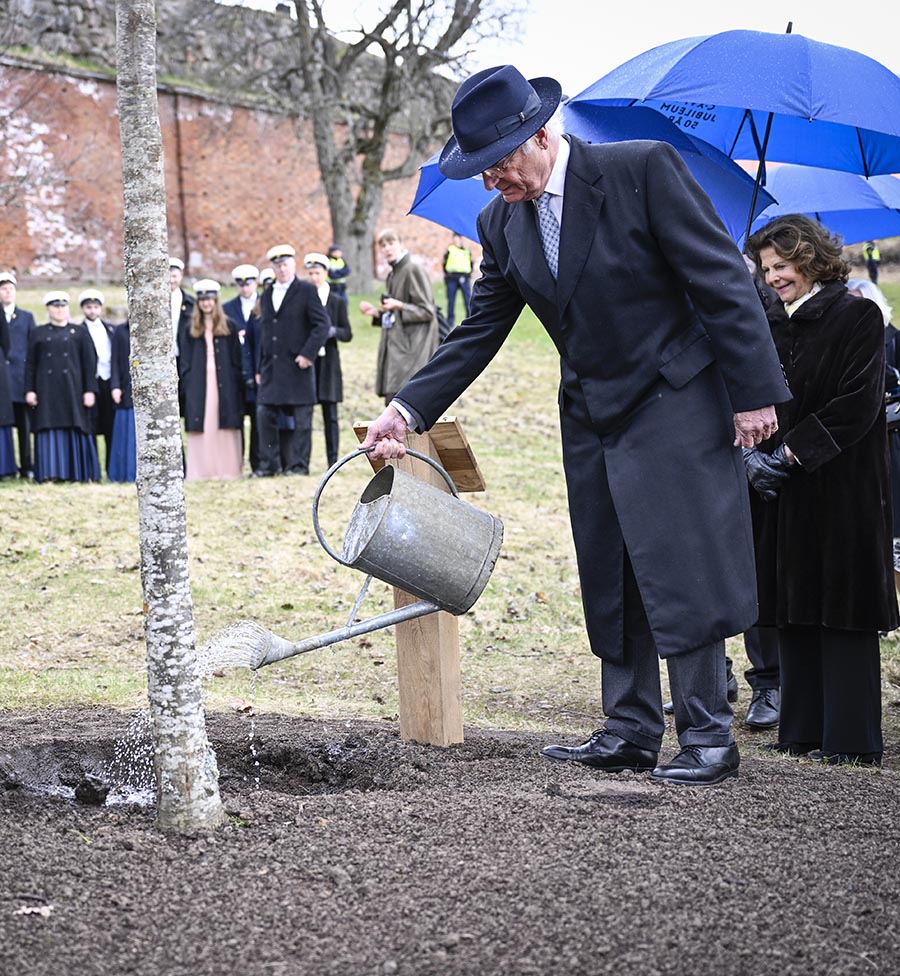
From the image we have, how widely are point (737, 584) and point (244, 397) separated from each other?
9.59m

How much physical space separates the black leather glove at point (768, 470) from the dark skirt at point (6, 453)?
9727mm

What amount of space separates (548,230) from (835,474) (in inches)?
64.8

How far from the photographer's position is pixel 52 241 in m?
29.7

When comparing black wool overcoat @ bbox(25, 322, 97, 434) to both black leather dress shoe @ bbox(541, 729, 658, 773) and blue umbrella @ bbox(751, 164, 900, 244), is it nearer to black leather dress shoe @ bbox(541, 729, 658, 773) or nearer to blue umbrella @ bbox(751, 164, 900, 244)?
blue umbrella @ bbox(751, 164, 900, 244)

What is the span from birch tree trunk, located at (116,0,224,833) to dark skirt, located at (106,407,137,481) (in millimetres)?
9764

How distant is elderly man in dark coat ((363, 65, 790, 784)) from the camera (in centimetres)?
364

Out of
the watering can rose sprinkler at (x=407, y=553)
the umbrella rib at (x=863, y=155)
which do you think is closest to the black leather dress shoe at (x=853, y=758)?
the watering can rose sprinkler at (x=407, y=553)

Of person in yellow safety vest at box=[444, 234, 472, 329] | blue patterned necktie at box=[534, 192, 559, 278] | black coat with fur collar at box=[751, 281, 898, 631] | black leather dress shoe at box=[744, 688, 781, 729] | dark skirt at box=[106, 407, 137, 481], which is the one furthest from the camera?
person in yellow safety vest at box=[444, 234, 472, 329]

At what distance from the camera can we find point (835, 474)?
479 centimetres

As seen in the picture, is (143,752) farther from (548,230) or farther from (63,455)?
(63,455)

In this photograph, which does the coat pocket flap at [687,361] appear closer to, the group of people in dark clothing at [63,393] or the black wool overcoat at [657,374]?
the black wool overcoat at [657,374]

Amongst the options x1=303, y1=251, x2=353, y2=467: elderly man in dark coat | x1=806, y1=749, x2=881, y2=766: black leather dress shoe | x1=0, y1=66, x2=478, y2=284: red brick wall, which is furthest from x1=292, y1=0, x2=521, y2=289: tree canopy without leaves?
x1=806, y1=749, x2=881, y2=766: black leather dress shoe

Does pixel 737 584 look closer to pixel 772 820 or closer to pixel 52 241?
pixel 772 820

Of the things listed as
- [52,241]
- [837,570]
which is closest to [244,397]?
[837,570]
